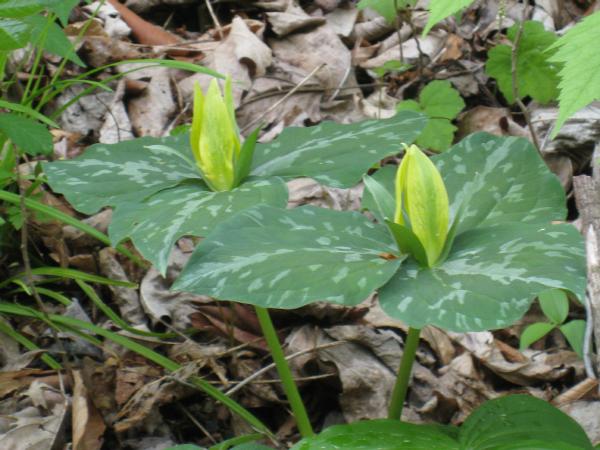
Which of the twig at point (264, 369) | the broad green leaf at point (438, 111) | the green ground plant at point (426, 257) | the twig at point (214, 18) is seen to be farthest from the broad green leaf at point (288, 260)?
the twig at point (214, 18)

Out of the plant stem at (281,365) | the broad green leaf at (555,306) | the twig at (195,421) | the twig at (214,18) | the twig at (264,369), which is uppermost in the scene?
the twig at (214,18)

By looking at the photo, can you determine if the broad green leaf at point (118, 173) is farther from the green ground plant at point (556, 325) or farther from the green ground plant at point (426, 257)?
the green ground plant at point (556, 325)

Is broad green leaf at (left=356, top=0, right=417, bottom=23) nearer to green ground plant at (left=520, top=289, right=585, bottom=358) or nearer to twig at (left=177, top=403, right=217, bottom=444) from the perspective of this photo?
green ground plant at (left=520, top=289, right=585, bottom=358)

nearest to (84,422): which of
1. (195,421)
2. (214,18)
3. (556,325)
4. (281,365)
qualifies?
(195,421)

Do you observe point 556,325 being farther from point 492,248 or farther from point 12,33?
point 12,33

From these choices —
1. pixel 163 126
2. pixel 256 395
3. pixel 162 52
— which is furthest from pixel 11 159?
pixel 162 52

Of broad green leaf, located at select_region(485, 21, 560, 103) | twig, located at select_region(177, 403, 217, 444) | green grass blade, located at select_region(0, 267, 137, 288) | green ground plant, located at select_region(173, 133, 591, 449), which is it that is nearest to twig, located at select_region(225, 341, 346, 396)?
twig, located at select_region(177, 403, 217, 444)

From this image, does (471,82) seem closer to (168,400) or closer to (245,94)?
(245,94)
